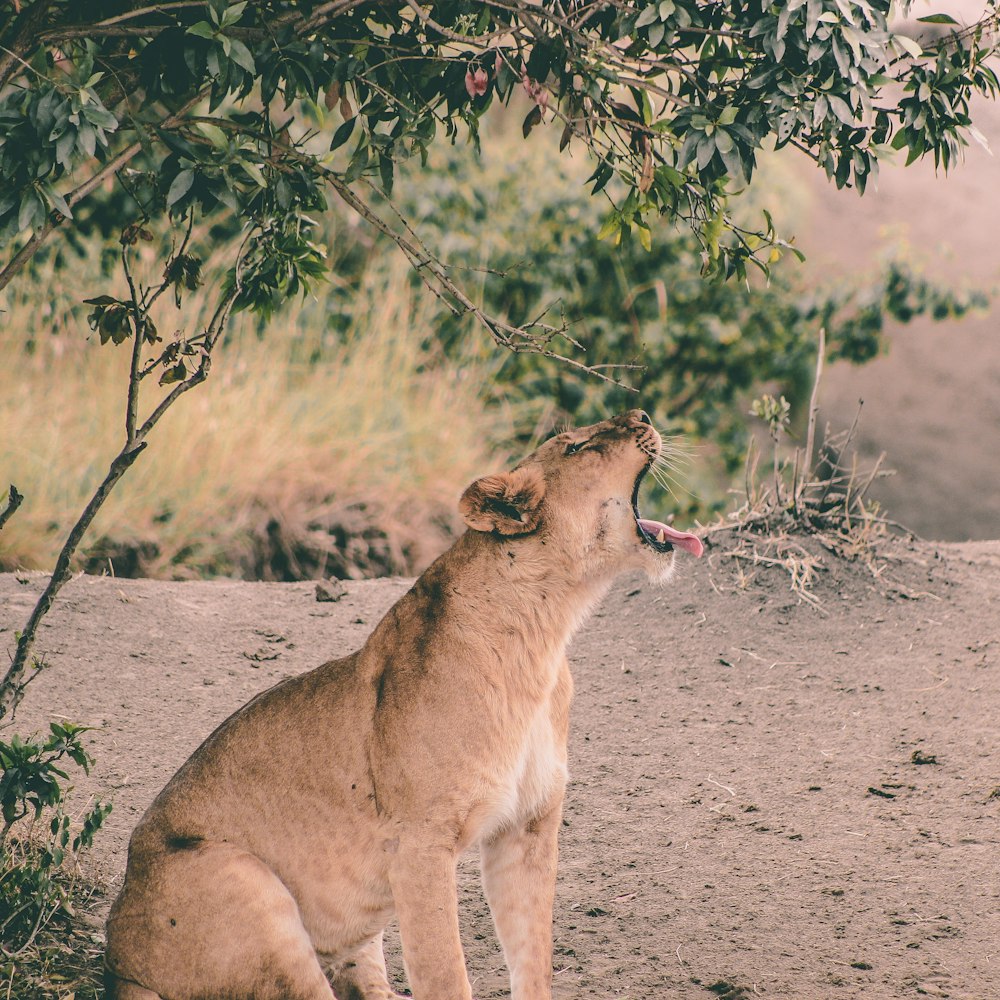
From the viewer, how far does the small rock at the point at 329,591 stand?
7.10m

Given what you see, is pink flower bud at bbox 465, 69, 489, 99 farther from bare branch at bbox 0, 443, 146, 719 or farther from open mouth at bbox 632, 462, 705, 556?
bare branch at bbox 0, 443, 146, 719

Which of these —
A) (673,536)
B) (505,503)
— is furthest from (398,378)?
(505,503)

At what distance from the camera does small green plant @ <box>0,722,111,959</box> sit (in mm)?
3561

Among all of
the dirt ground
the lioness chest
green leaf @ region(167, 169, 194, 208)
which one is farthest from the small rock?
green leaf @ region(167, 169, 194, 208)

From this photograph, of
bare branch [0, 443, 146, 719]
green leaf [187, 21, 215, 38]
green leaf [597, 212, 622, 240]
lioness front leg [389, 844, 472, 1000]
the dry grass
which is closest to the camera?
green leaf [187, 21, 215, 38]

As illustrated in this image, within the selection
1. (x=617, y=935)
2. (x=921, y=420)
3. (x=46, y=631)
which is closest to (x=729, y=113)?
(x=617, y=935)

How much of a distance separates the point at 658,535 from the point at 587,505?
0.80ft

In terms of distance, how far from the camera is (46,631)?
20.6 feet

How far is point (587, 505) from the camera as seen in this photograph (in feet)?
12.0

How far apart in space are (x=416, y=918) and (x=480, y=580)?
2.97 ft

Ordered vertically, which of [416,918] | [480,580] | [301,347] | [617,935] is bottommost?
[617,935]

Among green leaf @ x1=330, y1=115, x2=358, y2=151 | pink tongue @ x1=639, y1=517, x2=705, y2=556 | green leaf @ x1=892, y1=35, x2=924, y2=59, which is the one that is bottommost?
pink tongue @ x1=639, y1=517, x2=705, y2=556

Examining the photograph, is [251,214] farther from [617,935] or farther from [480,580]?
[617,935]

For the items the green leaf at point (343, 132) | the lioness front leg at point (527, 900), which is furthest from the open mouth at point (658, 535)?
the green leaf at point (343, 132)
